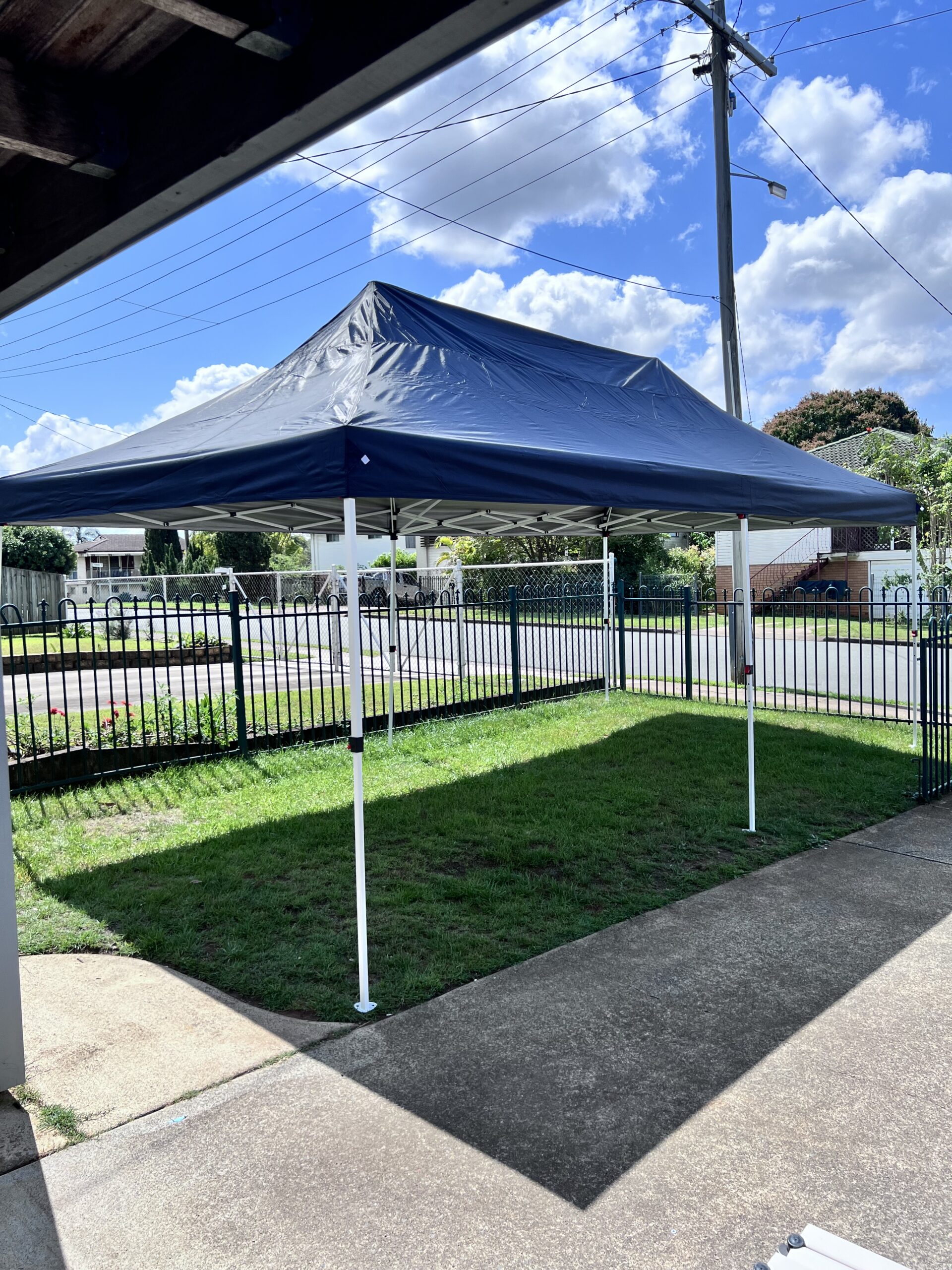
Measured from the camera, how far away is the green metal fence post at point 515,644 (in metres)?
10.2

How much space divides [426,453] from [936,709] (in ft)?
15.7

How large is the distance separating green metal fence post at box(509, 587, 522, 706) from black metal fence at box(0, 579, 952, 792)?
1.2 inches

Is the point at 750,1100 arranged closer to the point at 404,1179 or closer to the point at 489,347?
the point at 404,1179

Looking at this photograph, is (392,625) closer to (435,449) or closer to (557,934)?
(557,934)

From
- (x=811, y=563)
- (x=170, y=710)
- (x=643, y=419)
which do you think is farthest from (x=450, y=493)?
(x=811, y=563)

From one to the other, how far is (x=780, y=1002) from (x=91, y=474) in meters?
4.11

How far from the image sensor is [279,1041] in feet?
10.7

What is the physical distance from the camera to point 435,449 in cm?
367

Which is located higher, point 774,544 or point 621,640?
point 774,544

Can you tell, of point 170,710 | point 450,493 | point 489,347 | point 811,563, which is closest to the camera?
point 450,493

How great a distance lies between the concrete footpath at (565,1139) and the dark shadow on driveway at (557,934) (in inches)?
0.7

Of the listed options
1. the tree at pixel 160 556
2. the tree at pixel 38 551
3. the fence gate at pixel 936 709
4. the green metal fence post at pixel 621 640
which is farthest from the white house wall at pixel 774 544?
the tree at pixel 38 551

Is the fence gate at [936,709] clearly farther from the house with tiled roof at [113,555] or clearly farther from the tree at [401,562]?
the house with tiled roof at [113,555]

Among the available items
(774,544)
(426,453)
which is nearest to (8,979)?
(426,453)
